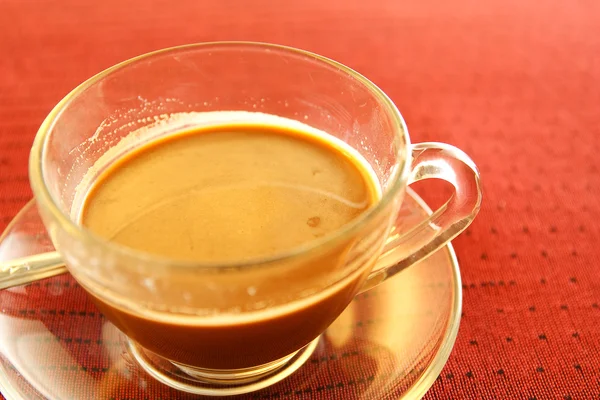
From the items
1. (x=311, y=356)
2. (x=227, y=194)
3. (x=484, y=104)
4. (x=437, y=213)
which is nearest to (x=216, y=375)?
(x=311, y=356)

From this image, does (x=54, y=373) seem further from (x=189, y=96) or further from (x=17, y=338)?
(x=189, y=96)

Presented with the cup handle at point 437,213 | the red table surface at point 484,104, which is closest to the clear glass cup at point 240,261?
the cup handle at point 437,213

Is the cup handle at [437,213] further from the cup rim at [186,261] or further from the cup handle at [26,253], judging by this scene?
the cup handle at [26,253]

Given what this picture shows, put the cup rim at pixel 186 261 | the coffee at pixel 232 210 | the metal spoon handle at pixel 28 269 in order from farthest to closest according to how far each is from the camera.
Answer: the metal spoon handle at pixel 28 269 → the coffee at pixel 232 210 → the cup rim at pixel 186 261

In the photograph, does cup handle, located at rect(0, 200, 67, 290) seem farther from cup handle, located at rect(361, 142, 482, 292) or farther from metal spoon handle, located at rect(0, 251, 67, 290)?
cup handle, located at rect(361, 142, 482, 292)

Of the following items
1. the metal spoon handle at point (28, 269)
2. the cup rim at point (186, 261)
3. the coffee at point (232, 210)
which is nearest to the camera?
the cup rim at point (186, 261)

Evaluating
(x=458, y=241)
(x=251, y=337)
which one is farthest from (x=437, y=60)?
(x=251, y=337)

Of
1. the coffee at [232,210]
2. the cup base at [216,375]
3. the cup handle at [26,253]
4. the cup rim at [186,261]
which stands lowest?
the cup base at [216,375]
